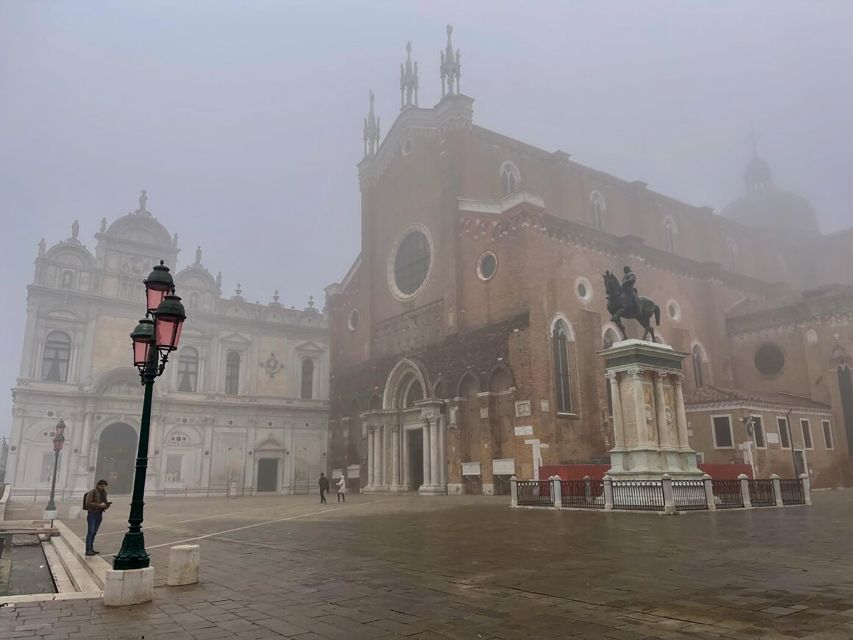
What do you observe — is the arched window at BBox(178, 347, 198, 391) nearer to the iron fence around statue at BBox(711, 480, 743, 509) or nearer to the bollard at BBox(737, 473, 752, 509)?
the iron fence around statue at BBox(711, 480, 743, 509)

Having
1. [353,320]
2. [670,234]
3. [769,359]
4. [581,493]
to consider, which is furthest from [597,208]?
[581,493]

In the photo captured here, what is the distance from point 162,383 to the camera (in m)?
36.7

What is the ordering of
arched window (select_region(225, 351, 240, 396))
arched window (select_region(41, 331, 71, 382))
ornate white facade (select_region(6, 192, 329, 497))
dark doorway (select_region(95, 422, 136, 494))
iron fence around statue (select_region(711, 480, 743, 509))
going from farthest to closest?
arched window (select_region(225, 351, 240, 396)), dark doorway (select_region(95, 422, 136, 494)), arched window (select_region(41, 331, 71, 382)), ornate white facade (select_region(6, 192, 329, 497)), iron fence around statue (select_region(711, 480, 743, 509))

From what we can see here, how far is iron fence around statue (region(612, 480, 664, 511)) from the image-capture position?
53.0 feet

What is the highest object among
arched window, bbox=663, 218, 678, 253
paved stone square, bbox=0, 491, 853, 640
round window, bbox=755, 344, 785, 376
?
arched window, bbox=663, 218, 678, 253

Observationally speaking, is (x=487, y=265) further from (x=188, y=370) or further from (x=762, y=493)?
(x=188, y=370)

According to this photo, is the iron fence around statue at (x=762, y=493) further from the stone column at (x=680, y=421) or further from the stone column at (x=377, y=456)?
the stone column at (x=377, y=456)

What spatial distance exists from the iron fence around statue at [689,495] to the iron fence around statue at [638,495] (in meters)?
0.43

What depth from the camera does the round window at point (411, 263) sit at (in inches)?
1337

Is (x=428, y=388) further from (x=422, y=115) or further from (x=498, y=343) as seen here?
(x=422, y=115)

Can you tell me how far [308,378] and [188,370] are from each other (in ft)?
26.3

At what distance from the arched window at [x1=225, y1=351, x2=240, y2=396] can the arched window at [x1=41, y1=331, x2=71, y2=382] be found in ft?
29.3

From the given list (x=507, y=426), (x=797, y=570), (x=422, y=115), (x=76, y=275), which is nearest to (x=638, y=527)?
(x=797, y=570)

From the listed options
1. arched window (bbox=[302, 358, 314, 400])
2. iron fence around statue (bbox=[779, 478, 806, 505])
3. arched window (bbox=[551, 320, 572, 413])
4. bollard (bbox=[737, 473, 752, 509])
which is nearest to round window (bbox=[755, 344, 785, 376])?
arched window (bbox=[551, 320, 572, 413])
